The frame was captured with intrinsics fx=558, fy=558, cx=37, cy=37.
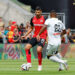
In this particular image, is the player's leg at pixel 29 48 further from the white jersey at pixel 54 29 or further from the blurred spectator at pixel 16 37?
the blurred spectator at pixel 16 37

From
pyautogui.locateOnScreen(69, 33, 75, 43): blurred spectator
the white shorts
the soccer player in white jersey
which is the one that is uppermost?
the soccer player in white jersey

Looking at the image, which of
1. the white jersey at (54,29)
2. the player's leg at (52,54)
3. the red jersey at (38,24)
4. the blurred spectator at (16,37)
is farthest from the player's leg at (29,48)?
the blurred spectator at (16,37)

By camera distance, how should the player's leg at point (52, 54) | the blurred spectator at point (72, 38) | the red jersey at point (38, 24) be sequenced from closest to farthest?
the player's leg at point (52, 54), the red jersey at point (38, 24), the blurred spectator at point (72, 38)

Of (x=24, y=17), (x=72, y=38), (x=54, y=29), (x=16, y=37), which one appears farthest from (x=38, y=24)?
(x=24, y=17)

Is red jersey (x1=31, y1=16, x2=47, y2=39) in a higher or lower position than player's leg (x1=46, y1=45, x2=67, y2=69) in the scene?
higher

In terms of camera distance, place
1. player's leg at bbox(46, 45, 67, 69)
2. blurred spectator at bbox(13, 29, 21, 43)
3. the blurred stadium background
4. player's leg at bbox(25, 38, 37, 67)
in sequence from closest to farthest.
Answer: player's leg at bbox(46, 45, 67, 69) → player's leg at bbox(25, 38, 37, 67) → the blurred stadium background → blurred spectator at bbox(13, 29, 21, 43)

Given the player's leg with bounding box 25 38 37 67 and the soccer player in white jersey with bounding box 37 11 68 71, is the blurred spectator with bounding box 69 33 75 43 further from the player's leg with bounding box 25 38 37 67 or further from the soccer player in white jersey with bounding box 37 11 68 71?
the soccer player in white jersey with bounding box 37 11 68 71

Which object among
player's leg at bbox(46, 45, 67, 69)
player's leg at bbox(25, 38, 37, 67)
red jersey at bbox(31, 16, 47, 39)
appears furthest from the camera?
red jersey at bbox(31, 16, 47, 39)

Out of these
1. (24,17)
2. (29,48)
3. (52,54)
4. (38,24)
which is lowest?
(52,54)

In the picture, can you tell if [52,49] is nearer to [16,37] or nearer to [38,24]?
[38,24]

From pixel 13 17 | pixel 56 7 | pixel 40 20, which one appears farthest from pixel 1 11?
pixel 40 20

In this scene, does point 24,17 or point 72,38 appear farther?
point 24,17

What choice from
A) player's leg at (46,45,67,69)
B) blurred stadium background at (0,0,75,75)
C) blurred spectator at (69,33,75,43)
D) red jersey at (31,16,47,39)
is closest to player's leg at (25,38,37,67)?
red jersey at (31,16,47,39)

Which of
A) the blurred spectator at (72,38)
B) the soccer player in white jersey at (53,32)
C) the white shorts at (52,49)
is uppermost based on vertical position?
the soccer player in white jersey at (53,32)
